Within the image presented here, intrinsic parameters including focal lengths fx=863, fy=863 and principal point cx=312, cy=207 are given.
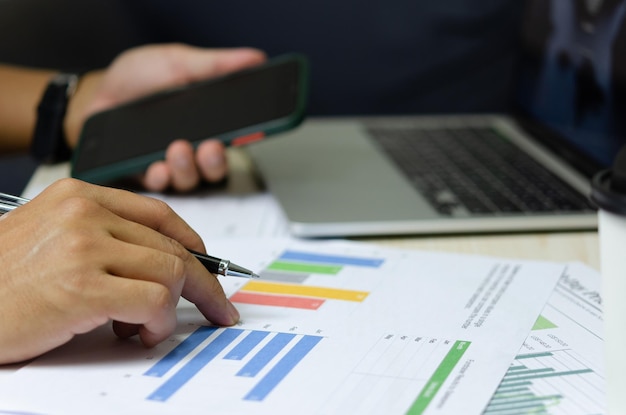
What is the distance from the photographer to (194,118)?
0.99 metres

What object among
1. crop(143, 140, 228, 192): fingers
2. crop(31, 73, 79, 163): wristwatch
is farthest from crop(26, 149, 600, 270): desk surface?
crop(31, 73, 79, 163): wristwatch

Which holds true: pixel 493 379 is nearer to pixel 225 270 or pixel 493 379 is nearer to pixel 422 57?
pixel 225 270

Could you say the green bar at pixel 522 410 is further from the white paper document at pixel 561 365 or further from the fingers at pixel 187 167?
the fingers at pixel 187 167

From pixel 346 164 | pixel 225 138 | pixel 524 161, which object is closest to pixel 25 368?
pixel 225 138

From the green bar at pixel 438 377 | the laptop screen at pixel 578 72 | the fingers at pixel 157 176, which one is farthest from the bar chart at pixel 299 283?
the laptop screen at pixel 578 72

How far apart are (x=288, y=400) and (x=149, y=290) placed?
0.12 metres

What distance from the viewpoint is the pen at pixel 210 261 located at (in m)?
0.65

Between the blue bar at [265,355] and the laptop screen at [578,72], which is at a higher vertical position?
the laptop screen at [578,72]

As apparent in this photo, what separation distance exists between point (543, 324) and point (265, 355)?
210 millimetres

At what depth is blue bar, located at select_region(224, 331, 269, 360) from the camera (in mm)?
584

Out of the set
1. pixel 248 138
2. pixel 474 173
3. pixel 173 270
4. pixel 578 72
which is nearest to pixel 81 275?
pixel 173 270

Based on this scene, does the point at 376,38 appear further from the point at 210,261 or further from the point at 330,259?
the point at 210,261

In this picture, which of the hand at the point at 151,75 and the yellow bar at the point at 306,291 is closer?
the yellow bar at the point at 306,291

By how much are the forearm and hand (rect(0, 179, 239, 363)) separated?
69cm
